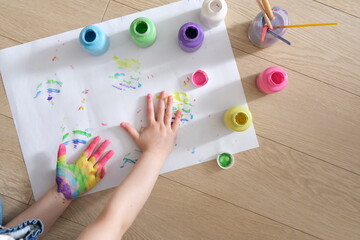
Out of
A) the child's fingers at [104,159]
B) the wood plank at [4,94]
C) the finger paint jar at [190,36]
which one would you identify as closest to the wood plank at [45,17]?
the wood plank at [4,94]

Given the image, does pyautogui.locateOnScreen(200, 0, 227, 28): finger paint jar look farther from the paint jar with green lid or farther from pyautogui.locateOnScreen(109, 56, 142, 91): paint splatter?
Answer: the paint jar with green lid

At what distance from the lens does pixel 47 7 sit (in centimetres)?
73

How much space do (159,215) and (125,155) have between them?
17 cm

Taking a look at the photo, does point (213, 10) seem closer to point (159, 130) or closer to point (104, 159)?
point (159, 130)

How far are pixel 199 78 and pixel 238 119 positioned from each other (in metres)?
0.14

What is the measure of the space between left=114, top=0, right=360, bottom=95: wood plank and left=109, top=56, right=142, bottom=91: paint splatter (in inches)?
10.0

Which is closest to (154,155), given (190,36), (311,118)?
(190,36)

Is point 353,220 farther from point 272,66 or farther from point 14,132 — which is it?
point 14,132

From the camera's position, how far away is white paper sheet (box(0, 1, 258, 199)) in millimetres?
709

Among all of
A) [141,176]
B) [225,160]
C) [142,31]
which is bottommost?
[225,160]

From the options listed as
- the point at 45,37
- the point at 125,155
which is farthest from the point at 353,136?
the point at 45,37

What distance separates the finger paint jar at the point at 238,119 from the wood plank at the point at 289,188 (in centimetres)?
8

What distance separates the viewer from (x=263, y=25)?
65 centimetres

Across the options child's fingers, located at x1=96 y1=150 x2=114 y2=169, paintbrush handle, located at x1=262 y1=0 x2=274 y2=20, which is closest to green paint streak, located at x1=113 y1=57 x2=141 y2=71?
child's fingers, located at x1=96 y1=150 x2=114 y2=169
